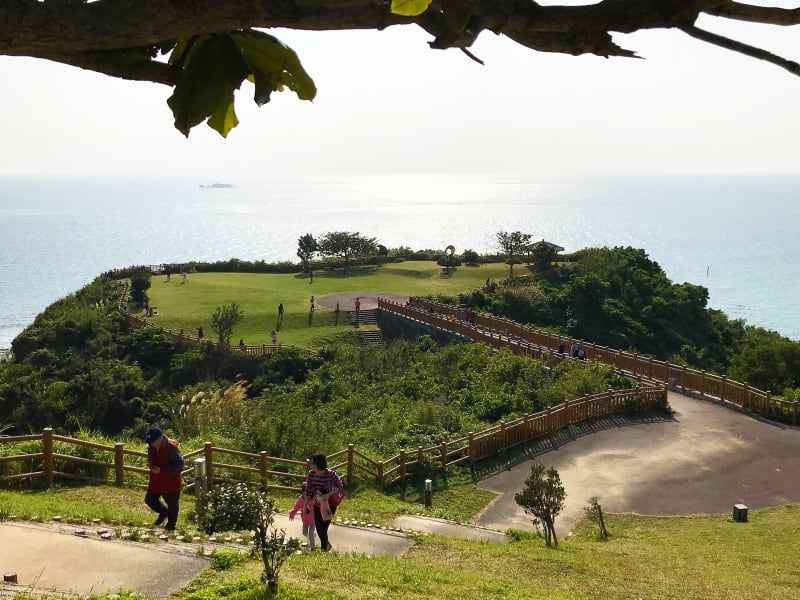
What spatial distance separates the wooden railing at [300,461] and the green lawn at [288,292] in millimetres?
18716

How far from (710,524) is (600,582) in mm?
5883

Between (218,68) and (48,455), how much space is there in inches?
459

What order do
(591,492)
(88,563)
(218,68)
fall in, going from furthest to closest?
(591,492) → (88,563) → (218,68)

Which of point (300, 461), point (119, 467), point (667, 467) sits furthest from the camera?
point (667, 467)

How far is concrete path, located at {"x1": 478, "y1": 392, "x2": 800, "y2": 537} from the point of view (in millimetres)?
16375

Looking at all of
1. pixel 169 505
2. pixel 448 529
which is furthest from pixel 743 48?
pixel 448 529

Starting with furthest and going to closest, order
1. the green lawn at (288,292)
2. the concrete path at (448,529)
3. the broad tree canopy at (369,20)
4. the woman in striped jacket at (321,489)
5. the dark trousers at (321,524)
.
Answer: the green lawn at (288,292) < the concrete path at (448,529) < the dark trousers at (321,524) < the woman in striped jacket at (321,489) < the broad tree canopy at (369,20)

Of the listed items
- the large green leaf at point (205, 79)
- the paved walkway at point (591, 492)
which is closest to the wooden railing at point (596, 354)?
the paved walkway at point (591, 492)

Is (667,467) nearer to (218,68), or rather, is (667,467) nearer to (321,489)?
(321,489)

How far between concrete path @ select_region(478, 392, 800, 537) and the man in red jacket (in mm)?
7276

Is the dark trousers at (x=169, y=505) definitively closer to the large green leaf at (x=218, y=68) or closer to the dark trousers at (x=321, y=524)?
the dark trousers at (x=321, y=524)

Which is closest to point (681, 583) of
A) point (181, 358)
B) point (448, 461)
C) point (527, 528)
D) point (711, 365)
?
point (527, 528)

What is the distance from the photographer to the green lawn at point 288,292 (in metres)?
40.2

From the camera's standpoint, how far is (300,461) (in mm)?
15773
